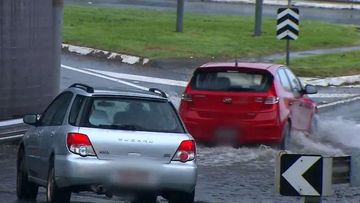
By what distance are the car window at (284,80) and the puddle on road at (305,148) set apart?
0.94 metres

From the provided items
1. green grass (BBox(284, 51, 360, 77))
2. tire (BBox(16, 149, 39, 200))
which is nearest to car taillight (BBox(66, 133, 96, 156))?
tire (BBox(16, 149, 39, 200))

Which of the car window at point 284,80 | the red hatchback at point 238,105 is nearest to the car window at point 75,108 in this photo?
the red hatchback at point 238,105

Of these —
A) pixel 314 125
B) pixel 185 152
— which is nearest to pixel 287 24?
pixel 314 125

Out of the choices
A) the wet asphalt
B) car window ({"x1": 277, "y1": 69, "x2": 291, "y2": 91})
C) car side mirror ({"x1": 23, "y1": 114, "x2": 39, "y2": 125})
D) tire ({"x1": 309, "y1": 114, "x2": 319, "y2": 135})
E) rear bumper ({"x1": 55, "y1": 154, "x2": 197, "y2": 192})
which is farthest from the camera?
tire ({"x1": 309, "y1": 114, "x2": 319, "y2": 135})

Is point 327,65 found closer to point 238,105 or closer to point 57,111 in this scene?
point 238,105

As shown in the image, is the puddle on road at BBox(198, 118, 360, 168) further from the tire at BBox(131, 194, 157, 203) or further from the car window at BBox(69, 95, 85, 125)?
the car window at BBox(69, 95, 85, 125)

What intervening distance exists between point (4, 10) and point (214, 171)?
5707mm

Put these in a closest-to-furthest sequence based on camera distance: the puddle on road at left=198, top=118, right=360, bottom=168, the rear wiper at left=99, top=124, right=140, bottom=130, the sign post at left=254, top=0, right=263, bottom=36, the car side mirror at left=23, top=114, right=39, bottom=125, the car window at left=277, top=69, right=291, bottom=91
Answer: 1. the rear wiper at left=99, top=124, right=140, bottom=130
2. the car side mirror at left=23, top=114, right=39, bottom=125
3. the puddle on road at left=198, top=118, right=360, bottom=168
4. the car window at left=277, top=69, right=291, bottom=91
5. the sign post at left=254, top=0, right=263, bottom=36

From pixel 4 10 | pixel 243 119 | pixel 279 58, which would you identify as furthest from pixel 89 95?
pixel 279 58

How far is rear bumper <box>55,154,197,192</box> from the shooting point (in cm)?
1234

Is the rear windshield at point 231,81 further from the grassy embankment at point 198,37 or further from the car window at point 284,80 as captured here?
the grassy embankment at point 198,37

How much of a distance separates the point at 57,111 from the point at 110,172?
165 cm

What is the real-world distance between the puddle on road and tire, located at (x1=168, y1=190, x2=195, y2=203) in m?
5.04

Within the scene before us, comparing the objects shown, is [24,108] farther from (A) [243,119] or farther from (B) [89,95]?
(B) [89,95]
